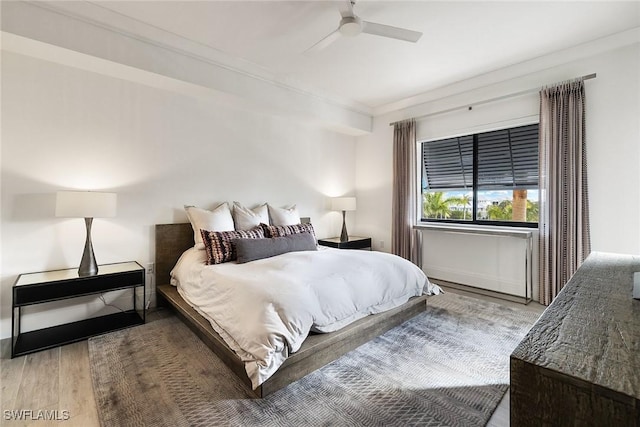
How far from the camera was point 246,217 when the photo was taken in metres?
3.74

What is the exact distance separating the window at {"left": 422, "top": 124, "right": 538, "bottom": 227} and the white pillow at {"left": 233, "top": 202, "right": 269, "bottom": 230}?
2677 mm

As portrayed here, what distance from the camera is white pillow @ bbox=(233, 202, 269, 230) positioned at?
3.70 m

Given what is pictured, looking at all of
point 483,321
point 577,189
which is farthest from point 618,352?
point 577,189

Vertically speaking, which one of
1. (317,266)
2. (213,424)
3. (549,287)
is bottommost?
(213,424)

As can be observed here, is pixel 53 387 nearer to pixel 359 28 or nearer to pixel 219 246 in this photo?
pixel 219 246

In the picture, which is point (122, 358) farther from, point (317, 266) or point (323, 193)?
point (323, 193)

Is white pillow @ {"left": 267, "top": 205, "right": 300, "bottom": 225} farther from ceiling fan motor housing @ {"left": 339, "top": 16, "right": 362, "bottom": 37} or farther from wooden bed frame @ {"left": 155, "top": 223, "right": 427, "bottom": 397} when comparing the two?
ceiling fan motor housing @ {"left": 339, "top": 16, "right": 362, "bottom": 37}

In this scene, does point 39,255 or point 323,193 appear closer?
point 39,255

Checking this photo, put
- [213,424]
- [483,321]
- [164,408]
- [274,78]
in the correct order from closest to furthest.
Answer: [213,424], [164,408], [483,321], [274,78]

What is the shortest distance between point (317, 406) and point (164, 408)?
0.90 meters

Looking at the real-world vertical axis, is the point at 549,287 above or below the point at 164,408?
above

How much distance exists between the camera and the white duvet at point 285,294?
6.05 feet

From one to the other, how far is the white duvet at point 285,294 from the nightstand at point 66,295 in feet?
1.69

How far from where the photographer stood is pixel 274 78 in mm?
3811
